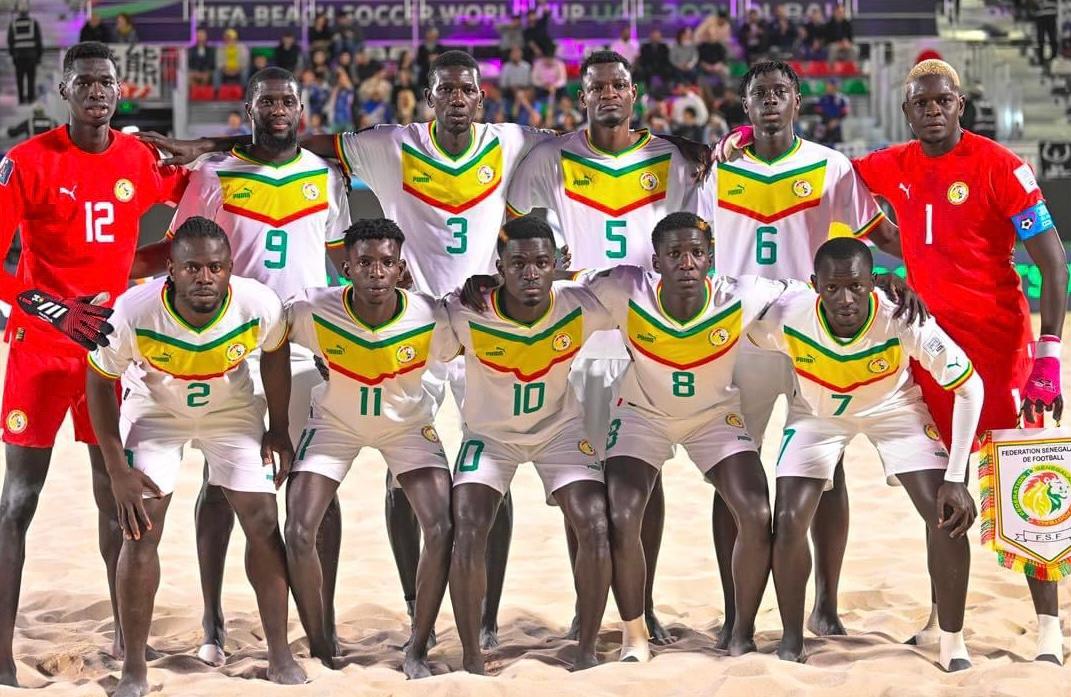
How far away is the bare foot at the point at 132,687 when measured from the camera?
4777 millimetres

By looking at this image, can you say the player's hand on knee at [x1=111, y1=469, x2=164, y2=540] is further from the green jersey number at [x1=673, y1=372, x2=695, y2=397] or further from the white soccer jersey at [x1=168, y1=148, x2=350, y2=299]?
the green jersey number at [x1=673, y1=372, x2=695, y2=397]

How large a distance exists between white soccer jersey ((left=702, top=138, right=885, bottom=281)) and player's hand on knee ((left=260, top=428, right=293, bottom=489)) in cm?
207

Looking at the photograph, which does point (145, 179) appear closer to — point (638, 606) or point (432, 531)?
point (432, 531)

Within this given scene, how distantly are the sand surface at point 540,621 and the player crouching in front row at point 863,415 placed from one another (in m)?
0.36

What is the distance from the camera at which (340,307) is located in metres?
5.17

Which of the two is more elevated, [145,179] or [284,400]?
[145,179]

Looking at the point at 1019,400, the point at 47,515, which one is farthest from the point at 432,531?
the point at 47,515

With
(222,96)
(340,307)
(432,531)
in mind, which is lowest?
(432,531)

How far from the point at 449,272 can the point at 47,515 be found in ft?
11.8

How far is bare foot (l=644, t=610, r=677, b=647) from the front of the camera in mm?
5629

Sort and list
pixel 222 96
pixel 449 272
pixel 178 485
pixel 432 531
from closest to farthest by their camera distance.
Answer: pixel 432 531, pixel 449 272, pixel 178 485, pixel 222 96

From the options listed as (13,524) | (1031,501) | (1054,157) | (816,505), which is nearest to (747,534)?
(816,505)

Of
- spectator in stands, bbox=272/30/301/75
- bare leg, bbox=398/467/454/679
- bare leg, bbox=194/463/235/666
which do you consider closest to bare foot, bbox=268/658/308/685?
bare leg, bbox=398/467/454/679

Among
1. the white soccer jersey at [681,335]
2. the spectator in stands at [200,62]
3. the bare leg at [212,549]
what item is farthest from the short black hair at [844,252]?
the spectator in stands at [200,62]
